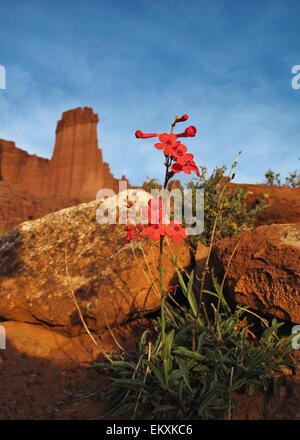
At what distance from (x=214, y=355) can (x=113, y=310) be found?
1508mm

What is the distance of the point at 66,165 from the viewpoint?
187 ft

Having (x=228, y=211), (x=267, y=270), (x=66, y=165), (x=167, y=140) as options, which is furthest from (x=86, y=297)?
(x=66, y=165)

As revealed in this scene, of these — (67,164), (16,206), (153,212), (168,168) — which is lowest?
(153,212)

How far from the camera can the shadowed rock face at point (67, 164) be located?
2175 inches

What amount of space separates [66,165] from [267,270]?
58.3m

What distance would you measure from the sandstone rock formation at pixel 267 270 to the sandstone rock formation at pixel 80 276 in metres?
0.85

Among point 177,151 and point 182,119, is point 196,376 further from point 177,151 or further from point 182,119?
point 182,119

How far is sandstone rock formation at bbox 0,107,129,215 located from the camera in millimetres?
55250

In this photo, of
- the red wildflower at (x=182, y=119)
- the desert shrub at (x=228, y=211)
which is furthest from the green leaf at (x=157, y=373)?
the desert shrub at (x=228, y=211)

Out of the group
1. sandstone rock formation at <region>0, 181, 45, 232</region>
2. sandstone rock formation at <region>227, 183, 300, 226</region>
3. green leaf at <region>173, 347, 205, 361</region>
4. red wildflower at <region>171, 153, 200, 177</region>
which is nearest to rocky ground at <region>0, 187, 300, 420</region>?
green leaf at <region>173, 347, 205, 361</region>

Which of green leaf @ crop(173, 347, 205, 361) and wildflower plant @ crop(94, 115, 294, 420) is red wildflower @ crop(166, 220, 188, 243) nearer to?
wildflower plant @ crop(94, 115, 294, 420)

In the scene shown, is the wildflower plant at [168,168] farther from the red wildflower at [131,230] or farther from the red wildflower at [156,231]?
the red wildflower at [131,230]
